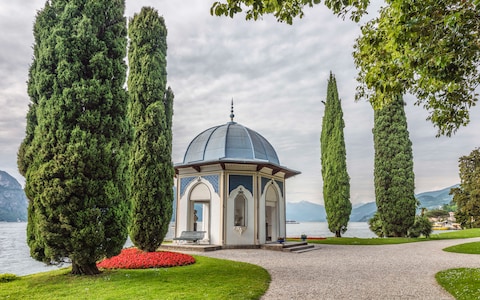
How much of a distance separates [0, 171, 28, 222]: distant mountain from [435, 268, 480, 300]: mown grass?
88.6 m

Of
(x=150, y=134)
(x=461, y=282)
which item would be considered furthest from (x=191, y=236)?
(x=461, y=282)

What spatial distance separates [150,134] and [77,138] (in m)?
4.57

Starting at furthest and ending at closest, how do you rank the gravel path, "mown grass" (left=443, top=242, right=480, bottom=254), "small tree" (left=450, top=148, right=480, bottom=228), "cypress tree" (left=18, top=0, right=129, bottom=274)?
1. "small tree" (left=450, top=148, right=480, bottom=228)
2. "mown grass" (left=443, top=242, right=480, bottom=254)
3. "cypress tree" (left=18, top=0, right=129, bottom=274)
4. the gravel path

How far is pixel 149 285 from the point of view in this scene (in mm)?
6781

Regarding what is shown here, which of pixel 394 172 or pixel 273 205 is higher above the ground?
pixel 394 172

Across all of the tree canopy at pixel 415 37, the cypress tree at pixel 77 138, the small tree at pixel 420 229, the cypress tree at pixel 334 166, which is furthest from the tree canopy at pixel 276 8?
the small tree at pixel 420 229

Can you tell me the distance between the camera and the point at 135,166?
474 inches

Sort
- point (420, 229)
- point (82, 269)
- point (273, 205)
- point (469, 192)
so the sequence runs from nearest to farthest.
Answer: point (82, 269), point (273, 205), point (420, 229), point (469, 192)

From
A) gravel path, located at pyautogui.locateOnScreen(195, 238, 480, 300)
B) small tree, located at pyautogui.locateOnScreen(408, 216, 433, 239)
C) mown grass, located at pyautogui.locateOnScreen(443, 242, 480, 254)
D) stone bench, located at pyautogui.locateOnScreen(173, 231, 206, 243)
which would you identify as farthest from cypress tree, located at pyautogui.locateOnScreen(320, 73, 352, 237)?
stone bench, located at pyautogui.locateOnScreen(173, 231, 206, 243)

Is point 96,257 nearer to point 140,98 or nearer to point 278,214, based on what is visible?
point 140,98

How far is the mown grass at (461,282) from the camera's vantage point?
6016 mm

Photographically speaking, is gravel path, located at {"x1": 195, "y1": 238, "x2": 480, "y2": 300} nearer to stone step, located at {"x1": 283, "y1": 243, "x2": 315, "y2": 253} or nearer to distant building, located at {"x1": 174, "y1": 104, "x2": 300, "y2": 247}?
stone step, located at {"x1": 283, "y1": 243, "x2": 315, "y2": 253}

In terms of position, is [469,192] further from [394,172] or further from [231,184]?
[231,184]

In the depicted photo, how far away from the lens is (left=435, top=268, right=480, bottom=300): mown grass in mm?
6016
